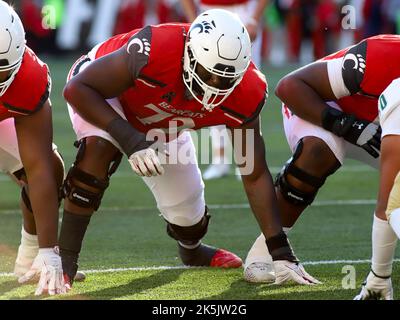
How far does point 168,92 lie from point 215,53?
0.36 metres

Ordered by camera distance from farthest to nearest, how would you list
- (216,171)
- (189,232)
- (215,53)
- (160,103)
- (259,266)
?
(216,171) < (189,232) < (259,266) < (160,103) < (215,53)

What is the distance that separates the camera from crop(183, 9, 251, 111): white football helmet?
4.73m

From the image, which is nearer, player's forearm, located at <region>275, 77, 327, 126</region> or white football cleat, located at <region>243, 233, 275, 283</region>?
white football cleat, located at <region>243, 233, 275, 283</region>

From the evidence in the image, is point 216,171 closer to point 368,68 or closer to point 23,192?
point 23,192

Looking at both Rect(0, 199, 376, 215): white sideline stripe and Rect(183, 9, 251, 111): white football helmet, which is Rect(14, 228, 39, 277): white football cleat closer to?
Rect(183, 9, 251, 111): white football helmet

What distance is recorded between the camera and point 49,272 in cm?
463

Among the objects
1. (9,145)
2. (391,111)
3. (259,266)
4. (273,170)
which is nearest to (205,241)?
(259,266)

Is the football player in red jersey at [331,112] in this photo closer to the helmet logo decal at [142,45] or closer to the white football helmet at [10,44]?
the helmet logo decal at [142,45]

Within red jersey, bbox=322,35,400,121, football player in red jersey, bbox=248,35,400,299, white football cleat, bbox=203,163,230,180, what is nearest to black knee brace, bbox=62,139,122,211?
football player in red jersey, bbox=248,35,400,299

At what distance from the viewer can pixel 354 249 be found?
594 centimetres

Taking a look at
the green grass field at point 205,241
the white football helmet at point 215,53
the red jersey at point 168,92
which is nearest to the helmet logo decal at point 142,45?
the red jersey at point 168,92
